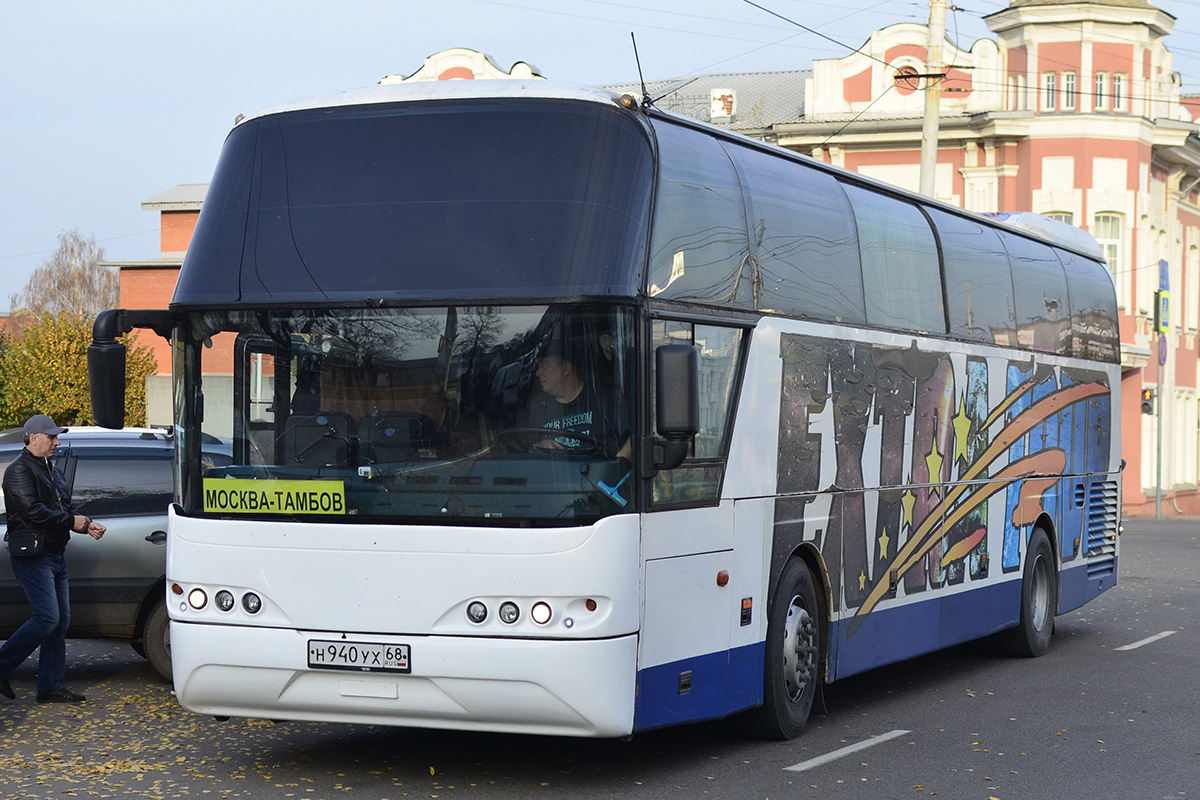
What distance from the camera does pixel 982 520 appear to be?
13445mm

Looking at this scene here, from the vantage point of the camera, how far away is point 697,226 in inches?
348

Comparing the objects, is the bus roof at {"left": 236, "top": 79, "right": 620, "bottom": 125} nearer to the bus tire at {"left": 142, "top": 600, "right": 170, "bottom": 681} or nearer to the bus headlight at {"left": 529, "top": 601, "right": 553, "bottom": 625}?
the bus headlight at {"left": 529, "top": 601, "right": 553, "bottom": 625}

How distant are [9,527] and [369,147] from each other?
13.1 ft

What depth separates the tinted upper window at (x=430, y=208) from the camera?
26.3 ft

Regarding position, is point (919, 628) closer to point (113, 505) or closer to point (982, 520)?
point (982, 520)

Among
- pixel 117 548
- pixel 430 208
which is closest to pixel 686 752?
pixel 430 208

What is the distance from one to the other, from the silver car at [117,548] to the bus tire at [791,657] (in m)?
4.45

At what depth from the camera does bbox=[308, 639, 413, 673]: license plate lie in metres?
7.92

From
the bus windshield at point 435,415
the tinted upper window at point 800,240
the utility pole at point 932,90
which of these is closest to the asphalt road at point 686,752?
the bus windshield at point 435,415

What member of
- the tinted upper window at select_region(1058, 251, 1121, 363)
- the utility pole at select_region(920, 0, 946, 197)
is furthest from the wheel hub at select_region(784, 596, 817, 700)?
the utility pole at select_region(920, 0, 946, 197)

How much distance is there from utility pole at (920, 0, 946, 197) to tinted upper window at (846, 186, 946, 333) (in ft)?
36.8

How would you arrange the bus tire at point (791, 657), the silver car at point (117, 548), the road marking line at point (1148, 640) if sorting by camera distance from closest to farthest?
the bus tire at point (791, 657) → the silver car at point (117, 548) → the road marking line at point (1148, 640)

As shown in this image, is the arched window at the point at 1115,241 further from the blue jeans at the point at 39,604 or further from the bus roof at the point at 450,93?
the bus roof at the point at 450,93

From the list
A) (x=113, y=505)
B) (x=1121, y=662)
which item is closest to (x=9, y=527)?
(x=113, y=505)
